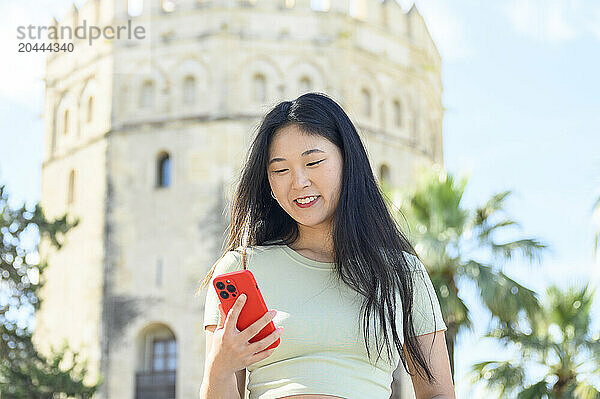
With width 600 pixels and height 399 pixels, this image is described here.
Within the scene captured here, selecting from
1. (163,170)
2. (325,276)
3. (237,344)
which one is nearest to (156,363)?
(163,170)

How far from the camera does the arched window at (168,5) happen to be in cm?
2164

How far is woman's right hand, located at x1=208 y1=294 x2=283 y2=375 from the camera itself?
6.74ft

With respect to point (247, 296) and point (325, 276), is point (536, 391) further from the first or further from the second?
point (247, 296)

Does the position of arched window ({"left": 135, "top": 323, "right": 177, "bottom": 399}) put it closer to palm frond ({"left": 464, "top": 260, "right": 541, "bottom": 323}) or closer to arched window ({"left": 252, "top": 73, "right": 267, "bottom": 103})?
arched window ({"left": 252, "top": 73, "right": 267, "bottom": 103})

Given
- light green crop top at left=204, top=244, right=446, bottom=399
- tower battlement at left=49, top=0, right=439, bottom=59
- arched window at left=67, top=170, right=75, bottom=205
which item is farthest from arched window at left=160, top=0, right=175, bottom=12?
light green crop top at left=204, top=244, right=446, bottom=399

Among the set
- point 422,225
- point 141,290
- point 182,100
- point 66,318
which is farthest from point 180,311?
point 422,225

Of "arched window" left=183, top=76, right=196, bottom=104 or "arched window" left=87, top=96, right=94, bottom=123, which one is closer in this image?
"arched window" left=183, top=76, right=196, bottom=104

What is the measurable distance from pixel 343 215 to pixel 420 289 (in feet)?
0.86

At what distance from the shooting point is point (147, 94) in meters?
21.8

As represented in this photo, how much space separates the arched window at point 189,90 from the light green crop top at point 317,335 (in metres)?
19.3

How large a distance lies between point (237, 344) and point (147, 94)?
20.2 m

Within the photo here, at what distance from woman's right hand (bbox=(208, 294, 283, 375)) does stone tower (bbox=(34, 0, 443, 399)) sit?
17.9 meters

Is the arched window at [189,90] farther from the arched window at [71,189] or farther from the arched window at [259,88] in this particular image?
the arched window at [71,189]

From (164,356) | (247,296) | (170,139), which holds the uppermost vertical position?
(170,139)
